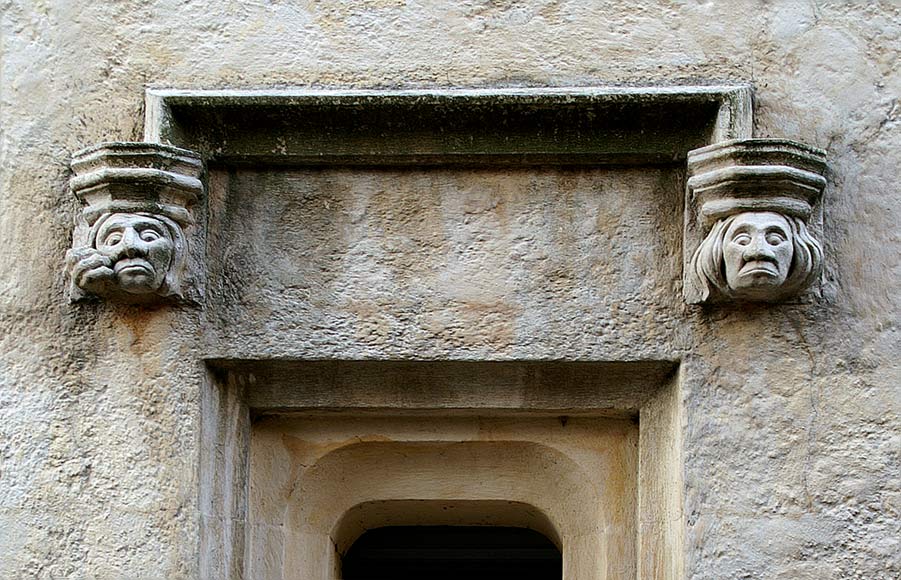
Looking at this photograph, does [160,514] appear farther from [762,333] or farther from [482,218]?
[762,333]

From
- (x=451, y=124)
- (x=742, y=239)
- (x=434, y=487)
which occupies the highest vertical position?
(x=451, y=124)

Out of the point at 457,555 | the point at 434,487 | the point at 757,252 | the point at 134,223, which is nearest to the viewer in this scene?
the point at 757,252

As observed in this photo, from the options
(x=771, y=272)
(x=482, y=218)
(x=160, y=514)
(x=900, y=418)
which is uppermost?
(x=482, y=218)

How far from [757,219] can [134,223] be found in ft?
3.92

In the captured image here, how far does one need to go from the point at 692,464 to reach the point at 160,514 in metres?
1.03

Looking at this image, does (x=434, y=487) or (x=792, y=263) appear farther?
(x=434, y=487)

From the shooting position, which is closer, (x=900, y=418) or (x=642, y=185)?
(x=900, y=418)

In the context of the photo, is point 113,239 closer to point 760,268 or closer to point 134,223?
point 134,223

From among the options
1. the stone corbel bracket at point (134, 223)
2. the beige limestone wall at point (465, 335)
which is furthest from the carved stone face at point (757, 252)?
the stone corbel bracket at point (134, 223)

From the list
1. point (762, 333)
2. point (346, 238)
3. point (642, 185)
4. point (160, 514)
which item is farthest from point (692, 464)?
point (160, 514)

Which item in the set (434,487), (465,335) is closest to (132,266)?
(465,335)

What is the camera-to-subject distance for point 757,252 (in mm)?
2889

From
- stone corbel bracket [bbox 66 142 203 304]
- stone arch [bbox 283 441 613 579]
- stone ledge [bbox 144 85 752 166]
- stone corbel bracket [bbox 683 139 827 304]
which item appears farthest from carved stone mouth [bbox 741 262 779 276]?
stone corbel bracket [bbox 66 142 203 304]

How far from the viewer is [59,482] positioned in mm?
3018
